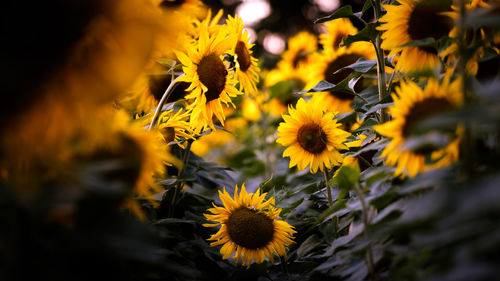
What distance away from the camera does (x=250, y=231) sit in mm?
1467

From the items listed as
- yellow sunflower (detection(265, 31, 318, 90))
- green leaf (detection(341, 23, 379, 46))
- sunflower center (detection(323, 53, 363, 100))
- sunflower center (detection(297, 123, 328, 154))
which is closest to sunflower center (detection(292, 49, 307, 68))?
yellow sunflower (detection(265, 31, 318, 90))

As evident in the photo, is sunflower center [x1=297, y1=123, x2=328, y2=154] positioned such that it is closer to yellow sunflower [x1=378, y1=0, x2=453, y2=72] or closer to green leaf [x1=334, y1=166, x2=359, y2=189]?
yellow sunflower [x1=378, y1=0, x2=453, y2=72]

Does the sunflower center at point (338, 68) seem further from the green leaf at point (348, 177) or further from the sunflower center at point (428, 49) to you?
the green leaf at point (348, 177)

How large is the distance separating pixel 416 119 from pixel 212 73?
76 cm

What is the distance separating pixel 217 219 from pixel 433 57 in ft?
3.12

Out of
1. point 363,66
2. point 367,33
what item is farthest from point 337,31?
point 367,33

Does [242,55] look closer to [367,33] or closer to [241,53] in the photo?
[241,53]

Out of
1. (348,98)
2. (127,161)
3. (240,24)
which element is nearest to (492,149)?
(127,161)

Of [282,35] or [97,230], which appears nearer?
[97,230]

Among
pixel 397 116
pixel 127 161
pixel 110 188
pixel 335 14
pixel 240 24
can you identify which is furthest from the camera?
pixel 240 24

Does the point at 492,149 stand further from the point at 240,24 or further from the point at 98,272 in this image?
the point at 240,24

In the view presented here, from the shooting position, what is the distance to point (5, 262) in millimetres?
728

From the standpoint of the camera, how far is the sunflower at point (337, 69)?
2094mm

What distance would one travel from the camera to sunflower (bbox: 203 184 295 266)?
146 cm
